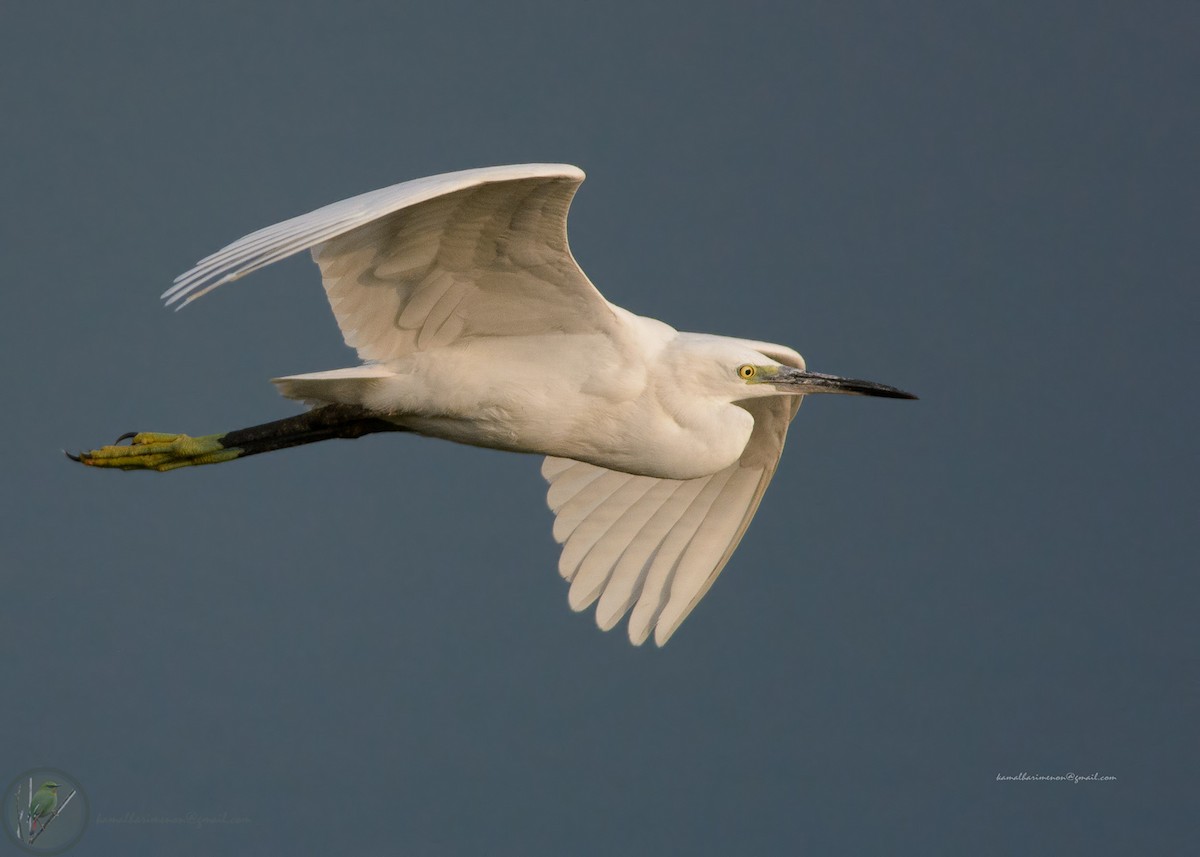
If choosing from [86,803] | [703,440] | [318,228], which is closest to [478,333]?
[703,440]

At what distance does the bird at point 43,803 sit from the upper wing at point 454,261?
160 inches

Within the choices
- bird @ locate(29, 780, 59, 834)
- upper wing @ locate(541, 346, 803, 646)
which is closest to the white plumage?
upper wing @ locate(541, 346, 803, 646)

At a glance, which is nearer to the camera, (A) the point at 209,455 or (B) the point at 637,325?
(B) the point at 637,325

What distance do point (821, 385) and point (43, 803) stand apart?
5.11 meters

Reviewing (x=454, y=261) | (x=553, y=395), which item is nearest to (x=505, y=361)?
(x=553, y=395)

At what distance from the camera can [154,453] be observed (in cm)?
905

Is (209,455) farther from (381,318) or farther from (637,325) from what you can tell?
(637,325)

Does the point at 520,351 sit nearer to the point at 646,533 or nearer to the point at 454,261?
the point at 454,261

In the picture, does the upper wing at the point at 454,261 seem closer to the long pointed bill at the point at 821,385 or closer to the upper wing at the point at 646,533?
the long pointed bill at the point at 821,385

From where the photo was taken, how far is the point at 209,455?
8.97 metres

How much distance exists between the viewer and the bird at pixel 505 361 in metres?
7.68

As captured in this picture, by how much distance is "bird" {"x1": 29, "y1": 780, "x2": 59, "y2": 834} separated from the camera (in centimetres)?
1072

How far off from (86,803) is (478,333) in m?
4.21

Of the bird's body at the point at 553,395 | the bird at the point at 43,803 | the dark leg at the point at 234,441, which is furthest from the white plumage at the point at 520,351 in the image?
the bird at the point at 43,803
